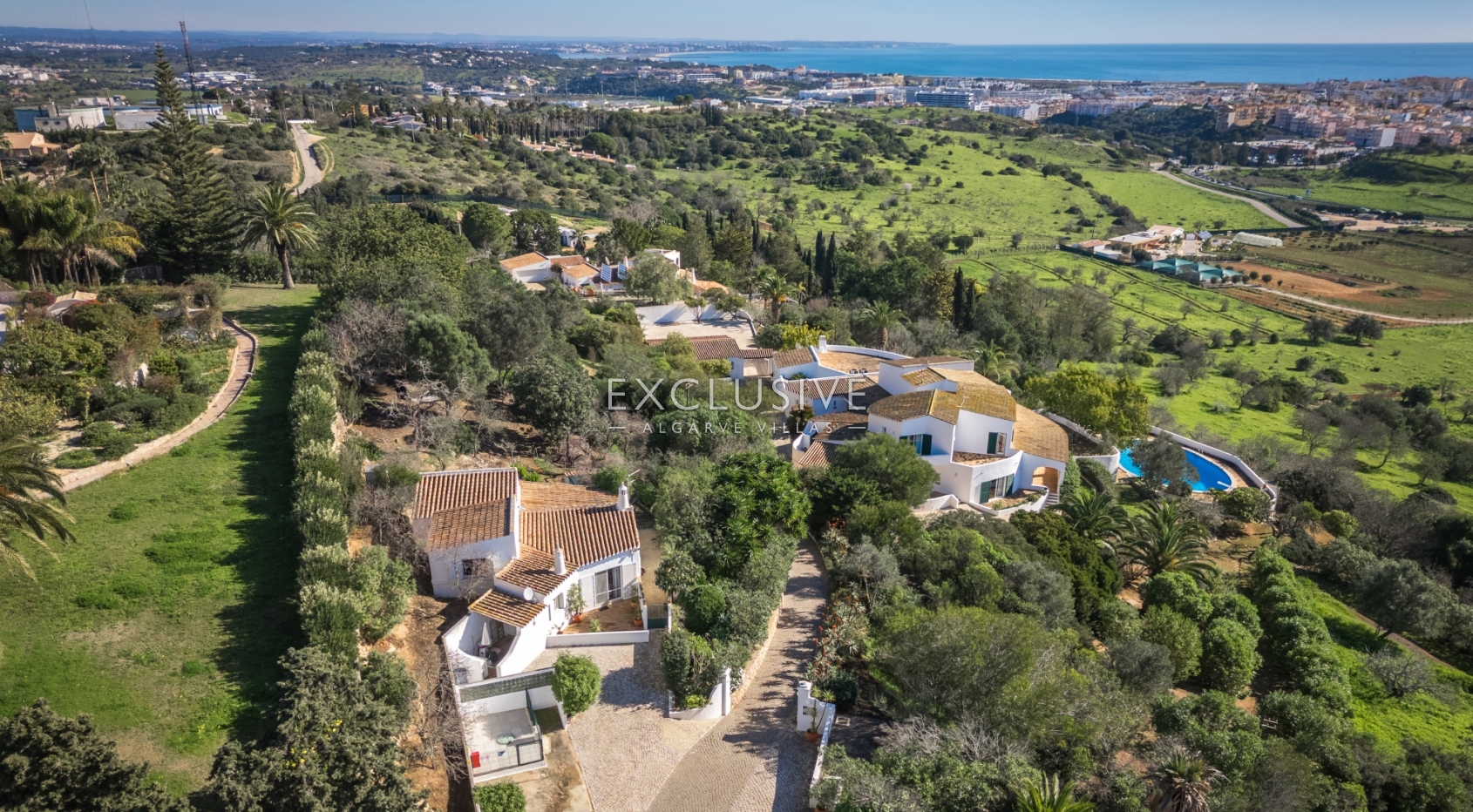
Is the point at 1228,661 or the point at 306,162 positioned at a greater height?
the point at 306,162

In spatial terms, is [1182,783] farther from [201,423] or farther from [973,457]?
[201,423]

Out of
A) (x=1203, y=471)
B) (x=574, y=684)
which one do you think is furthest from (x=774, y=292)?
(x=574, y=684)

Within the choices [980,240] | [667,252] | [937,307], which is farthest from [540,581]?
[980,240]

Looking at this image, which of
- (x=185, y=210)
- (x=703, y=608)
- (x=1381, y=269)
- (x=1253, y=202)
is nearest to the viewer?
(x=703, y=608)

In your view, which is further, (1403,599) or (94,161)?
(94,161)

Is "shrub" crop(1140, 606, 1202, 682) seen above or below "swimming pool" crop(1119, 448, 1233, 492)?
above

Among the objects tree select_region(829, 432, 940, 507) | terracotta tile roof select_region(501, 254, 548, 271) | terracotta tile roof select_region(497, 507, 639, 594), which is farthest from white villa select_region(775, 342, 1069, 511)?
terracotta tile roof select_region(501, 254, 548, 271)

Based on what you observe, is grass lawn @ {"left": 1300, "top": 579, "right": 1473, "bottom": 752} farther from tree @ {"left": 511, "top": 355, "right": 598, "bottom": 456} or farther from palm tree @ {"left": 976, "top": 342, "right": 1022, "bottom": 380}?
tree @ {"left": 511, "top": 355, "right": 598, "bottom": 456}
